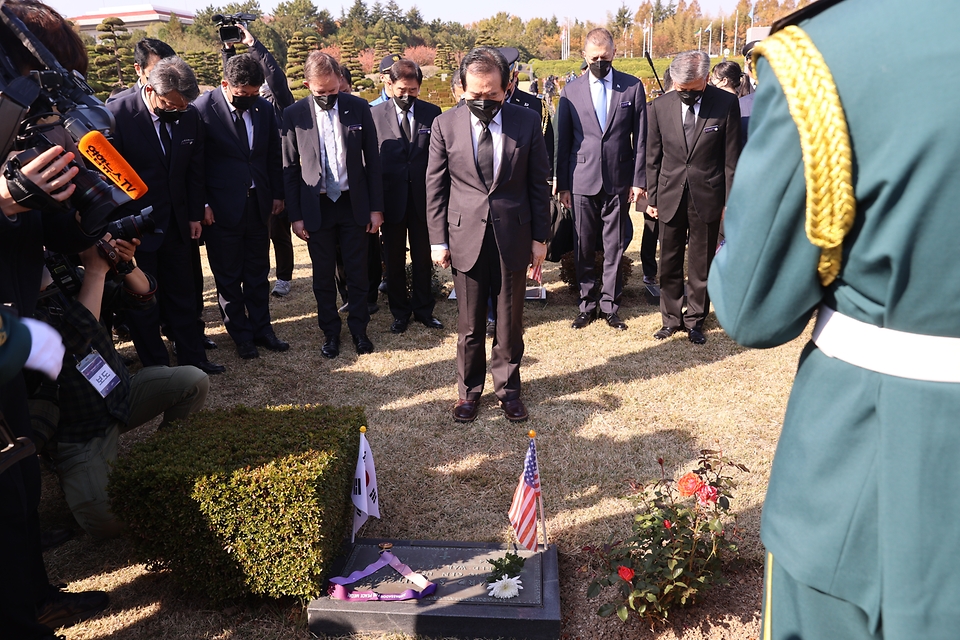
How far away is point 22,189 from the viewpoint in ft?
7.72

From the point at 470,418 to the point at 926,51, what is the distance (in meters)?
3.80

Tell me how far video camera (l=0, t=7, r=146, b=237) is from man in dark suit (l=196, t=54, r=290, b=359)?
256 centimetres

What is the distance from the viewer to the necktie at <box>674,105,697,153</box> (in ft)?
17.8

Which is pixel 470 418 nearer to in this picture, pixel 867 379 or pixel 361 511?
pixel 361 511

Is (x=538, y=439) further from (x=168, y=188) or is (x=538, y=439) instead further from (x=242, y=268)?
(x=168, y=188)

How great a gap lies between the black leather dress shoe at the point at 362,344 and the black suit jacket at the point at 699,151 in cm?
262

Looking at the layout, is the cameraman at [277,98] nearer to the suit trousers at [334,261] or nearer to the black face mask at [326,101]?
the suit trousers at [334,261]

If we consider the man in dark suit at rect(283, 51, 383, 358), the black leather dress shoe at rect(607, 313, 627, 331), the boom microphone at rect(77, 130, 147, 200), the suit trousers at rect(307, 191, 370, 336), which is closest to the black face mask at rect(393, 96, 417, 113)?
the man in dark suit at rect(283, 51, 383, 358)

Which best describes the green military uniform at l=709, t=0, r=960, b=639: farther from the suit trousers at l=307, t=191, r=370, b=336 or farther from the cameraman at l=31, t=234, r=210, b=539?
the suit trousers at l=307, t=191, r=370, b=336

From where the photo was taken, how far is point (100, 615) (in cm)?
302

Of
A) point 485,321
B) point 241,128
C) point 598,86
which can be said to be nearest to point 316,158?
point 241,128

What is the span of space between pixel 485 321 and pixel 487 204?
2.54 feet

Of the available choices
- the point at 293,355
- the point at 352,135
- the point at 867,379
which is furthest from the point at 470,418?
the point at 867,379

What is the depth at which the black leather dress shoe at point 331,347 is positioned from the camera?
5.91 meters
